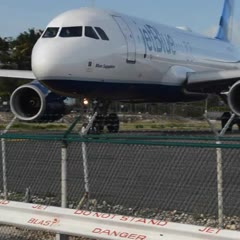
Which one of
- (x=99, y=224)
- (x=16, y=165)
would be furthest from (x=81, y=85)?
(x=99, y=224)

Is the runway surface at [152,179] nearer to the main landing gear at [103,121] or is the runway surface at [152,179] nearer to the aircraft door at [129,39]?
the main landing gear at [103,121]

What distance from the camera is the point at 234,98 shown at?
61.7 ft

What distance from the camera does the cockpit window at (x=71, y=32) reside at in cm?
1815

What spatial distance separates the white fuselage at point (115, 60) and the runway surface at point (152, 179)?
916 cm

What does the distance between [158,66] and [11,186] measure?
13467 millimetres

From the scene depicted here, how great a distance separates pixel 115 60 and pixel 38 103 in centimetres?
351

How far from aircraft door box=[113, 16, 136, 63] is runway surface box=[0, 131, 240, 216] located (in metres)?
11.5

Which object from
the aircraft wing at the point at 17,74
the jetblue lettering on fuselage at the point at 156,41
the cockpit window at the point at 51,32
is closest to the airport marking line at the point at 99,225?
the cockpit window at the point at 51,32

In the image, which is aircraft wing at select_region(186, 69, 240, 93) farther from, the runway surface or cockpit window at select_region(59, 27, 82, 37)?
the runway surface

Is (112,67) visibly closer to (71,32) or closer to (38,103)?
(71,32)

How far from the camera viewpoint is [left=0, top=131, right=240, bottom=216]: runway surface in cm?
695

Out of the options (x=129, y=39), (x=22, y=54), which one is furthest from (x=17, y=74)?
(x=22, y=54)

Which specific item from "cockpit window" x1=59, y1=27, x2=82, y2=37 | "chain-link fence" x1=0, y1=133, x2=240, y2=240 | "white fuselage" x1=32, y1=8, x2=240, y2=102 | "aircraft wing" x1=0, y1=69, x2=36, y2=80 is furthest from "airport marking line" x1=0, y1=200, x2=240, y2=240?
"aircraft wing" x1=0, y1=69, x2=36, y2=80

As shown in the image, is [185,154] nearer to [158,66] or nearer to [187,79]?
[158,66]
